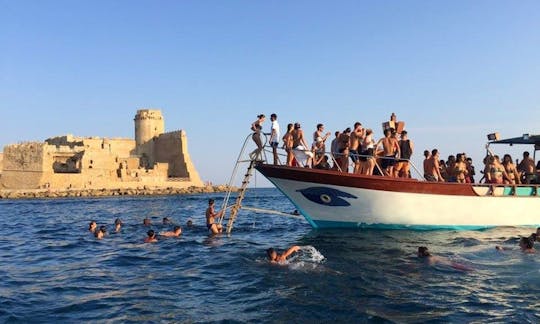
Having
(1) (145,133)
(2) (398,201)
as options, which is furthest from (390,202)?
(1) (145,133)

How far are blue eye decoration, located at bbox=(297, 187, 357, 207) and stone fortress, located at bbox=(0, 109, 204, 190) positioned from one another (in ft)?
163

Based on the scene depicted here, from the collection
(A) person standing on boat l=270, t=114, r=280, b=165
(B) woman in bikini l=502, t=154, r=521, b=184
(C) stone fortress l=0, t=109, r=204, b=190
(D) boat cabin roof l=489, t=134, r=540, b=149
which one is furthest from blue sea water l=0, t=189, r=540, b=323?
(C) stone fortress l=0, t=109, r=204, b=190

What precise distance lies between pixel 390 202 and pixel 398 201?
0.22 m

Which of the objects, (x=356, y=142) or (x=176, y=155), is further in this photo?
(x=176, y=155)

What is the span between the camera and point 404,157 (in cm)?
1219

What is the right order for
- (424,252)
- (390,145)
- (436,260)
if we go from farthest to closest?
(390,145) → (424,252) → (436,260)

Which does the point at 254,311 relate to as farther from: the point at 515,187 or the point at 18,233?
the point at 18,233

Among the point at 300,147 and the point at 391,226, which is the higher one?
the point at 300,147

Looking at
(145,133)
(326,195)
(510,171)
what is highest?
(145,133)

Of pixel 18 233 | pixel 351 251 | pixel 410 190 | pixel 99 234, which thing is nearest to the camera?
pixel 351 251

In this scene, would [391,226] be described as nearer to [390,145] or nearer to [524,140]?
[390,145]

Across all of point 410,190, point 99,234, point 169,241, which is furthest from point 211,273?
point 99,234

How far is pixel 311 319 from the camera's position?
218 inches

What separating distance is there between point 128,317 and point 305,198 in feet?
24.1
